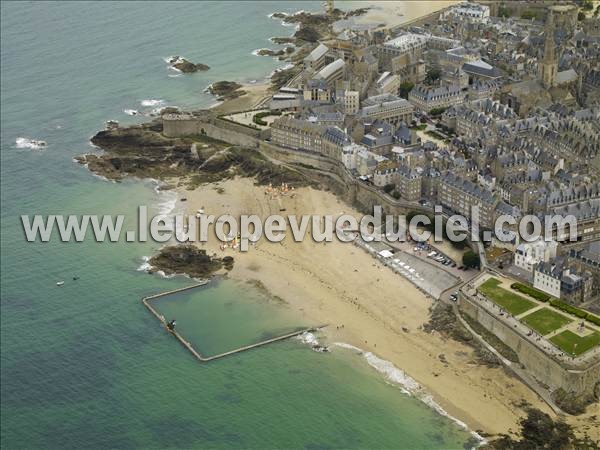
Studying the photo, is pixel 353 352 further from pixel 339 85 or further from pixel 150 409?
pixel 339 85

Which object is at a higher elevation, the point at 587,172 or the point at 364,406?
the point at 587,172

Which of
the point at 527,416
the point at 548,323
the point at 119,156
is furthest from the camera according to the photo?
the point at 119,156

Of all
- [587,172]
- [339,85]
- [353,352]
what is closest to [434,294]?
[353,352]

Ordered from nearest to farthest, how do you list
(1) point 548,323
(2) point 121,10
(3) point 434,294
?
(1) point 548,323, (3) point 434,294, (2) point 121,10

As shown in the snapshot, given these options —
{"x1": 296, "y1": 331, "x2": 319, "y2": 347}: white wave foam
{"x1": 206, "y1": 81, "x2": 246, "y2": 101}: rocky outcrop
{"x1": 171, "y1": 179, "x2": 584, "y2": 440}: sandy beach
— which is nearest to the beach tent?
{"x1": 171, "y1": 179, "x2": 584, "y2": 440}: sandy beach

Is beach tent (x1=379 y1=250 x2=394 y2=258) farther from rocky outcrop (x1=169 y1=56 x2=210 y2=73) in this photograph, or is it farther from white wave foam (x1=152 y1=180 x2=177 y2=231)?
rocky outcrop (x1=169 y1=56 x2=210 y2=73)

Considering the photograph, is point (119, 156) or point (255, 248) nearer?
Answer: point (255, 248)

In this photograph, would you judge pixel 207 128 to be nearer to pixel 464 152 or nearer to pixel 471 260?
pixel 464 152
